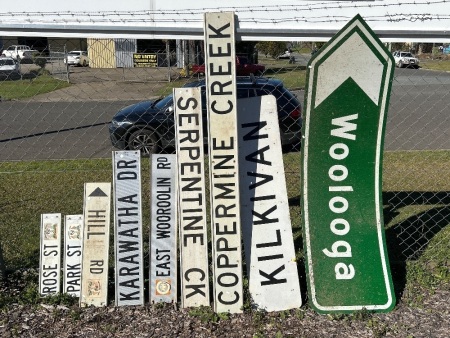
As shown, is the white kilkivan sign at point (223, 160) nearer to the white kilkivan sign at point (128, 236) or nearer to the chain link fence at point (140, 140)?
the white kilkivan sign at point (128, 236)

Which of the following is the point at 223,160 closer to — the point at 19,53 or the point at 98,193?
the point at 98,193

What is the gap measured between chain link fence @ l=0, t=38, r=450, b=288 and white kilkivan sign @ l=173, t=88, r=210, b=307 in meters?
0.66

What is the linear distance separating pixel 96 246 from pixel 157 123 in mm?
5465

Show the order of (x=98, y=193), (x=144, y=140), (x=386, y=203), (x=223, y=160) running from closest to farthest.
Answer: (x=223, y=160) < (x=98, y=193) < (x=386, y=203) < (x=144, y=140)

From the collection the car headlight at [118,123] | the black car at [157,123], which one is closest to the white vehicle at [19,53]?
the black car at [157,123]

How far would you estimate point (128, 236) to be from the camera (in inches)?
160

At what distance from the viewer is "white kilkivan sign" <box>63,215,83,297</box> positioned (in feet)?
13.6

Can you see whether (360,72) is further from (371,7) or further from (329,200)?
(329,200)

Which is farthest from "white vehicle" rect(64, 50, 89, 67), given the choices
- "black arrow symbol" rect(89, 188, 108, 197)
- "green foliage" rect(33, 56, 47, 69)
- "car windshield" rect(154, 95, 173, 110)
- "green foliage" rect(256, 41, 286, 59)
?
"car windshield" rect(154, 95, 173, 110)

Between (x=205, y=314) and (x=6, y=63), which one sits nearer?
(x=205, y=314)

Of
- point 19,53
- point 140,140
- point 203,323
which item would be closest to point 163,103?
point 140,140

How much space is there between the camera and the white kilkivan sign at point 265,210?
3867 millimetres

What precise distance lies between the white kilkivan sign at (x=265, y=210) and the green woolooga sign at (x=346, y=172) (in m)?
0.16

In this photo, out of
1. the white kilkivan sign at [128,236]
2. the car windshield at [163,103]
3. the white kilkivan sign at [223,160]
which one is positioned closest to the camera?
the white kilkivan sign at [223,160]
